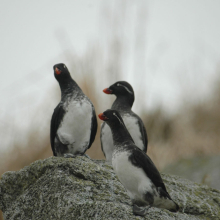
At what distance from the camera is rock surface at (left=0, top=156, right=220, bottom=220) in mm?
4285

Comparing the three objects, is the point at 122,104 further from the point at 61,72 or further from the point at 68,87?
the point at 61,72

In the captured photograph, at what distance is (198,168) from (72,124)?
462 centimetres

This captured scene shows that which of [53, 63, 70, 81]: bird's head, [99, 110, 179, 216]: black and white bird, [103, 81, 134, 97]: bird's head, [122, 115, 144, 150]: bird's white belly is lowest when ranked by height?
[99, 110, 179, 216]: black and white bird

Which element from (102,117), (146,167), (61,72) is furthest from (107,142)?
(146,167)

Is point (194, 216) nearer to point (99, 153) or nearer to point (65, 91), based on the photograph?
point (65, 91)

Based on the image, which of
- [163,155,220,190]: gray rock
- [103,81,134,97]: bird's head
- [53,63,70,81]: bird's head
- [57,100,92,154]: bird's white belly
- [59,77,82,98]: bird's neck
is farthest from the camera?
[163,155,220,190]: gray rock

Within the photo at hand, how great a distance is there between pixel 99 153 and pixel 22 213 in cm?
349

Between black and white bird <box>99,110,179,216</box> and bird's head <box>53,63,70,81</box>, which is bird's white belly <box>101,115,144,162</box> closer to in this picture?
bird's head <box>53,63,70,81</box>

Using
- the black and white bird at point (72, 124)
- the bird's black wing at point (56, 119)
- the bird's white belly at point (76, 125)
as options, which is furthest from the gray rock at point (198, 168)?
the bird's black wing at point (56, 119)

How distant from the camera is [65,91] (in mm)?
6031

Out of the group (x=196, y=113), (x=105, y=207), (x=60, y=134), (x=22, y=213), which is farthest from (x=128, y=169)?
(x=196, y=113)

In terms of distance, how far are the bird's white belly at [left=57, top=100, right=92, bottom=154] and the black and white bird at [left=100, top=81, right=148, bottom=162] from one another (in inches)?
25.0

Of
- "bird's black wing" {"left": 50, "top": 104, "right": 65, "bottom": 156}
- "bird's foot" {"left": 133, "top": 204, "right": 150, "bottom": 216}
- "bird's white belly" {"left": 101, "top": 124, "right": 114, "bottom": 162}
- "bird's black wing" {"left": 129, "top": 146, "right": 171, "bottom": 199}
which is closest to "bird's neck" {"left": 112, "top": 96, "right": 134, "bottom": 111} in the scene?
"bird's white belly" {"left": 101, "top": 124, "right": 114, "bottom": 162}

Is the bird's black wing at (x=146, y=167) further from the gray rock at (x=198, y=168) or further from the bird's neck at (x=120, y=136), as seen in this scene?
the gray rock at (x=198, y=168)
